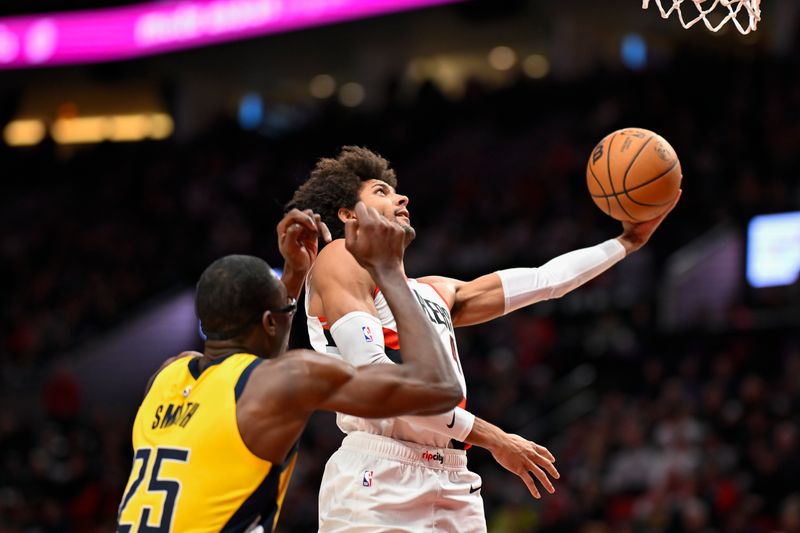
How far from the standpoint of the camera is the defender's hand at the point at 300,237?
13.6 ft

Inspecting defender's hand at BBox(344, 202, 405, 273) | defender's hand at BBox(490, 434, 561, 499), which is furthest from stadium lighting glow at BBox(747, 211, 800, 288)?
defender's hand at BBox(344, 202, 405, 273)

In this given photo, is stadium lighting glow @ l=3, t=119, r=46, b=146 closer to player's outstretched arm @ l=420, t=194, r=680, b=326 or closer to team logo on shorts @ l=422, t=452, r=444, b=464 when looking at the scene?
player's outstretched arm @ l=420, t=194, r=680, b=326

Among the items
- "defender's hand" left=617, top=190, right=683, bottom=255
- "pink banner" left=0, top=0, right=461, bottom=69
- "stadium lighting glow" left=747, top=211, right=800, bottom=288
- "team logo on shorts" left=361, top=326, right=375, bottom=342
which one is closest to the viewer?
"team logo on shorts" left=361, top=326, right=375, bottom=342

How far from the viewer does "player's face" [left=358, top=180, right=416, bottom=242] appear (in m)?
4.91

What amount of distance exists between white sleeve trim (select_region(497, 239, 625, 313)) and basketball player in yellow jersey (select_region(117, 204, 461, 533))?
1.74 meters

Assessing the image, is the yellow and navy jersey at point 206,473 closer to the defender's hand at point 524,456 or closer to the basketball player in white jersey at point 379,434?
the basketball player in white jersey at point 379,434

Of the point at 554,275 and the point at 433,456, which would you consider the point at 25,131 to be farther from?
the point at 433,456

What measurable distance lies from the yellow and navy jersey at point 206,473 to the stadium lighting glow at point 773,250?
9144mm

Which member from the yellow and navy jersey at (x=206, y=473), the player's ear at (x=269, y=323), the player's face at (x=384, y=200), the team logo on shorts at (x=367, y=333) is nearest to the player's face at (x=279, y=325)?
the player's ear at (x=269, y=323)

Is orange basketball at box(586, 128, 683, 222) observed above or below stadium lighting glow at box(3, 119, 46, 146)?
below

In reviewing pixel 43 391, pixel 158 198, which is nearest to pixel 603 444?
pixel 43 391

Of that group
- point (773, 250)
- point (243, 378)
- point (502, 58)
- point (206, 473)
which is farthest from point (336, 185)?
point (502, 58)

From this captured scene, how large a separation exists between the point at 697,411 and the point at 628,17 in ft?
34.5

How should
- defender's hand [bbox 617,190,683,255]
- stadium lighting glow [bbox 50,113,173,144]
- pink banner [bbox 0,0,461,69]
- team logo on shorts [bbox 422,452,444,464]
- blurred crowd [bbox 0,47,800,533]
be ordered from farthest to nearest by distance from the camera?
stadium lighting glow [bbox 50,113,173,144], pink banner [bbox 0,0,461,69], blurred crowd [bbox 0,47,800,533], defender's hand [bbox 617,190,683,255], team logo on shorts [bbox 422,452,444,464]
